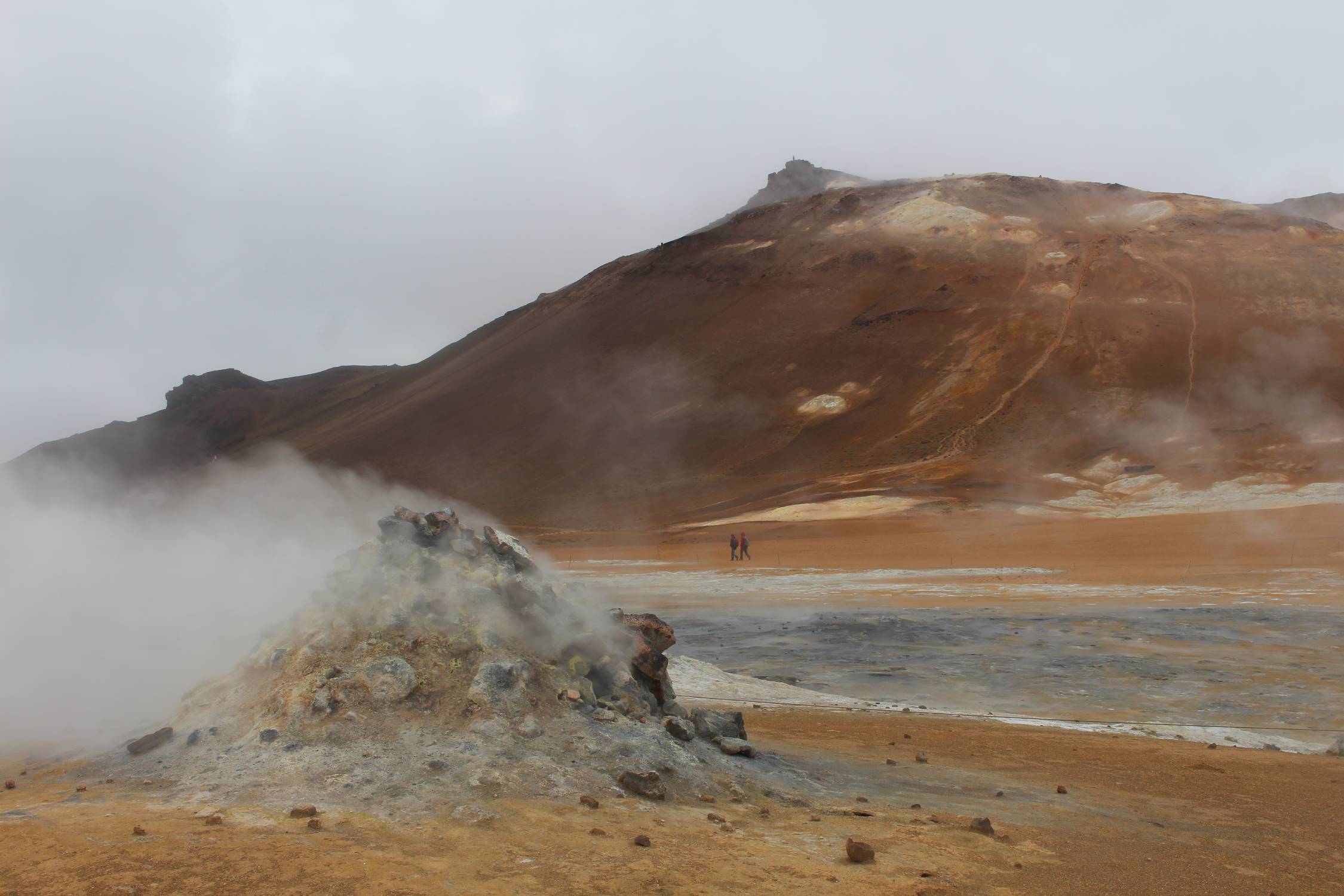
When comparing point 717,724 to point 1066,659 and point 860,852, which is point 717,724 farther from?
point 1066,659

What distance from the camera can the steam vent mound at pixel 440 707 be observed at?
6.39m

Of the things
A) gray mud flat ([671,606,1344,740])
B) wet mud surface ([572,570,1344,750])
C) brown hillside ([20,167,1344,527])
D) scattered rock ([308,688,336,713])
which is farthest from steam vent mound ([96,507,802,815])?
brown hillside ([20,167,1344,527])

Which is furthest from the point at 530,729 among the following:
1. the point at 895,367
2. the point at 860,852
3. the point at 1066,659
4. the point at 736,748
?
the point at 895,367

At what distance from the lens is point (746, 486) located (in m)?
67.3

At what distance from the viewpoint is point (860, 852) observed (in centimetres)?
540

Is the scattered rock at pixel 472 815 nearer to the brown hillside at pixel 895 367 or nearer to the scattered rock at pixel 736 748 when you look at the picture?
the scattered rock at pixel 736 748

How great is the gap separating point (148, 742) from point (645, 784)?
11.3 ft

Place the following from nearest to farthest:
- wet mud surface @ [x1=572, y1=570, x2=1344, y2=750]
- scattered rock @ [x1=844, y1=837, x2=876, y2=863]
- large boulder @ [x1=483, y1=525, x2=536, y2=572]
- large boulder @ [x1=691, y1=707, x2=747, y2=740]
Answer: scattered rock @ [x1=844, y1=837, x2=876, y2=863] → large boulder @ [x1=691, y1=707, x2=747, y2=740] → large boulder @ [x1=483, y1=525, x2=536, y2=572] → wet mud surface @ [x1=572, y1=570, x2=1344, y2=750]

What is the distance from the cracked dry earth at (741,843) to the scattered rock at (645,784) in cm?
8

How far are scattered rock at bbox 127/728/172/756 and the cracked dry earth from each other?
39 centimetres

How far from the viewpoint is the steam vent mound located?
6.39 m

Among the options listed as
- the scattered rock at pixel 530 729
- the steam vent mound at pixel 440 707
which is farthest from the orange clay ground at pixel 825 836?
the scattered rock at pixel 530 729

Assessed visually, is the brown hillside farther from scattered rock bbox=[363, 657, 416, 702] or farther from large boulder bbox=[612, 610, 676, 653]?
scattered rock bbox=[363, 657, 416, 702]

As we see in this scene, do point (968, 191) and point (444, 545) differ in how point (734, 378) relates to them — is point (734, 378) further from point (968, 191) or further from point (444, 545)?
point (444, 545)
